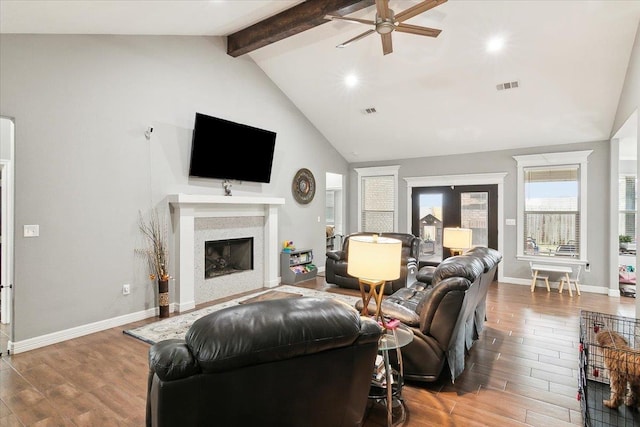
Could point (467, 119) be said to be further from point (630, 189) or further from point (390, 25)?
point (630, 189)

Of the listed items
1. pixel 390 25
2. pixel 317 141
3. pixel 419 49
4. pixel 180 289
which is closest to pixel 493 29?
pixel 419 49

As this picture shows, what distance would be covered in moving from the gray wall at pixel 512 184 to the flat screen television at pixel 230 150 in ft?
11.1

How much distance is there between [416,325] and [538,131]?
199 inches

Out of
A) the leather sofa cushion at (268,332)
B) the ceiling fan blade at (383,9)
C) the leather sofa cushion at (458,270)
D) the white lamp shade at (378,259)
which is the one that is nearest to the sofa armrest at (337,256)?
the leather sofa cushion at (458,270)

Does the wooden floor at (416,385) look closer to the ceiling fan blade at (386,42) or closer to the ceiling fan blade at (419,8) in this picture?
the ceiling fan blade at (419,8)

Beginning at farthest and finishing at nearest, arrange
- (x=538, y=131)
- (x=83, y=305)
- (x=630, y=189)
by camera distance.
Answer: (x=630, y=189) → (x=538, y=131) → (x=83, y=305)

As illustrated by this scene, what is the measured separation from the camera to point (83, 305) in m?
3.71

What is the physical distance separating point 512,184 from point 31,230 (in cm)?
747

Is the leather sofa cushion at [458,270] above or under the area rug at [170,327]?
above

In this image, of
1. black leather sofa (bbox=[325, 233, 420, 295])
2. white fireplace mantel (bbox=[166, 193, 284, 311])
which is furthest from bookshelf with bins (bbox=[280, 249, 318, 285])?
white fireplace mantel (bbox=[166, 193, 284, 311])

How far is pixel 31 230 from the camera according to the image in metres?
3.30

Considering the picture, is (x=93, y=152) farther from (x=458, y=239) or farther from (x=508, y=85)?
(x=508, y=85)

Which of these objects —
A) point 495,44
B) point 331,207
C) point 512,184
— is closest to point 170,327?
point 495,44

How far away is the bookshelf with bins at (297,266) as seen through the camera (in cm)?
618
